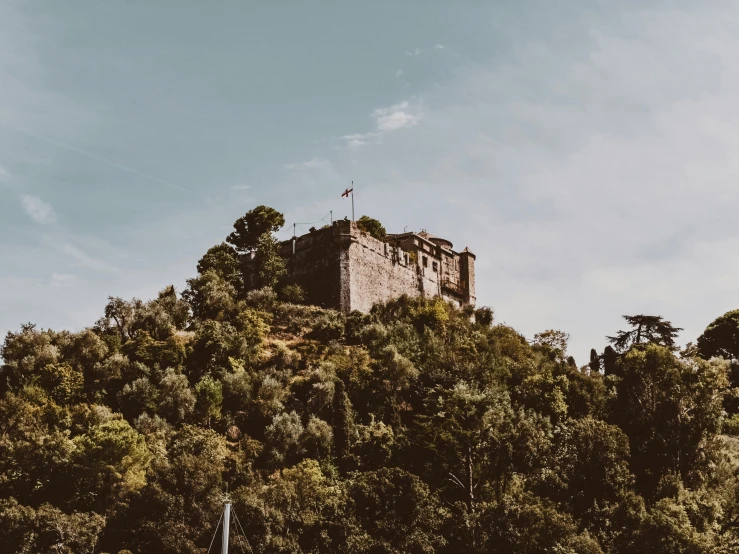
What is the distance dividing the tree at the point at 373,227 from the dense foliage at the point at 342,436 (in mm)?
8013

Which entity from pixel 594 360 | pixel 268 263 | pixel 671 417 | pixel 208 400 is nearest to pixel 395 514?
pixel 208 400

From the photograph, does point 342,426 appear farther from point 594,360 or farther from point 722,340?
point 722,340

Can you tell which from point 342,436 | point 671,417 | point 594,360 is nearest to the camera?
point 671,417

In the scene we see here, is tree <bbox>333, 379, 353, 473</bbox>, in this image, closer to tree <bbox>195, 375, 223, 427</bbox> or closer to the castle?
tree <bbox>195, 375, 223, 427</bbox>

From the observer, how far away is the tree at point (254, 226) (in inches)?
2685

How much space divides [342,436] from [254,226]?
24707 millimetres

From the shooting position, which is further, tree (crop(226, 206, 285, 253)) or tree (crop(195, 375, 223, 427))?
tree (crop(226, 206, 285, 253))

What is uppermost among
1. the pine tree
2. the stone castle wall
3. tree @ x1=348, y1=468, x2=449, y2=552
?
the stone castle wall

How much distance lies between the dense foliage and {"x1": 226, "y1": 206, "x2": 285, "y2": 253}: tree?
4.22 m

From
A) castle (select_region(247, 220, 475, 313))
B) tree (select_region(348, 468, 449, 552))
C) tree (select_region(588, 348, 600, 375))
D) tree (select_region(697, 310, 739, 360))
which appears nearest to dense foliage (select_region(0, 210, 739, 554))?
tree (select_region(348, 468, 449, 552))

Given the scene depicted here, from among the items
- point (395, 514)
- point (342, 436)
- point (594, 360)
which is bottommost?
point (395, 514)

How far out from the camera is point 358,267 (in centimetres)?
6356

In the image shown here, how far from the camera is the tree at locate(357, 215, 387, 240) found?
68438 millimetres

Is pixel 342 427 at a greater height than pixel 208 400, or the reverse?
pixel 208 400
